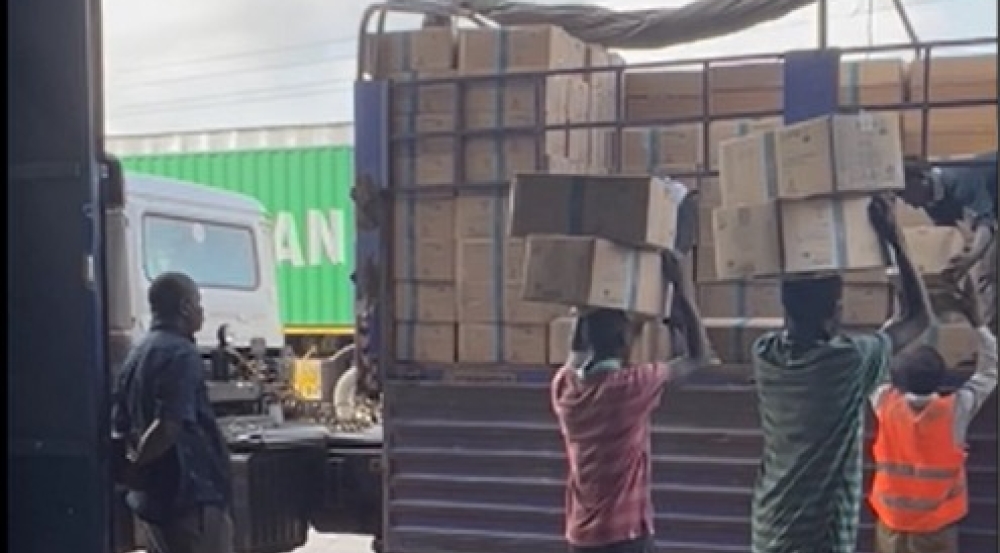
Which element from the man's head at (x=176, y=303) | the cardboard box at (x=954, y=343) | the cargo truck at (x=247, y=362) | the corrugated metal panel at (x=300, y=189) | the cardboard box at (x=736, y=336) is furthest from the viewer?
the corrugated metal panel at (x=300, y=189)

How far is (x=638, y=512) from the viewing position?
3775 mm

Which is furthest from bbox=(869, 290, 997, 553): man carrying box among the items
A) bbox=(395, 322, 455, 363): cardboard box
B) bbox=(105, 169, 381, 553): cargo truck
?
bbox=(105, 169, 381, 553): cargo truck

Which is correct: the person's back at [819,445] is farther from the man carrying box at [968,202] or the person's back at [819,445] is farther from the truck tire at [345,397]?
the truck tire at [345,397]

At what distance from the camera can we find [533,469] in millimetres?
3990

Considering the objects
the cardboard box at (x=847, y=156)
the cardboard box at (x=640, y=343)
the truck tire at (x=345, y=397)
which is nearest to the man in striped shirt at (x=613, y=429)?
the cardboard box at (x=640, y=343)

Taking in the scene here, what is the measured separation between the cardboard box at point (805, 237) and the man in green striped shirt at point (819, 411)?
0.18 ft

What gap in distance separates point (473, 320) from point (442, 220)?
305 mm

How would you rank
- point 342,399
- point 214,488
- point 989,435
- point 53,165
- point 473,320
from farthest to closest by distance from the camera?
Answer: point 342,399
point 214,488
point 473,320
point 989,435
point 53,165

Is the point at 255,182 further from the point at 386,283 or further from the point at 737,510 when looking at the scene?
the point at 737,510

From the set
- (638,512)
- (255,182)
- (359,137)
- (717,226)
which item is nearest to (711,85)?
(717,226)

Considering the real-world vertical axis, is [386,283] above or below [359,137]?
below

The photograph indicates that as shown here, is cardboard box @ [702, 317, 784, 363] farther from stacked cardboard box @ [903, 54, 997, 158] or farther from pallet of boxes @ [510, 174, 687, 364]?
stacked cardboard box @ [903, 54, 997, 158]

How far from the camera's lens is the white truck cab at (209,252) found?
632cm

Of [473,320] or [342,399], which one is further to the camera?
[342,399]
